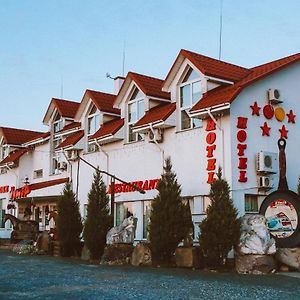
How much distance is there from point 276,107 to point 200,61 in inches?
130

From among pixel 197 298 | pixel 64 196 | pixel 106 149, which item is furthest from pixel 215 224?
pixel 106 149

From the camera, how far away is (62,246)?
22375 millimetres

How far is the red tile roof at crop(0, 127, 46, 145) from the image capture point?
34.5m

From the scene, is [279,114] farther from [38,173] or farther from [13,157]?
[13,157]

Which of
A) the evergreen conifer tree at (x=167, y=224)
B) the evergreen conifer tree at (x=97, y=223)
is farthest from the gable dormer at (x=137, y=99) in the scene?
the evergreen conifer tree at (x=167, y=224)

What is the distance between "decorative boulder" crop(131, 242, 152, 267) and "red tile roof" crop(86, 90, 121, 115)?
30.4ft

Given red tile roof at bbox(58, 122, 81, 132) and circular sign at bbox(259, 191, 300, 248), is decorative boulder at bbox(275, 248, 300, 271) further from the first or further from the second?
red tile roof at bbox(58, 122, 81, 132)

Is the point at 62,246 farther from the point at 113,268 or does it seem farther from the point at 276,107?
the point at 276,107

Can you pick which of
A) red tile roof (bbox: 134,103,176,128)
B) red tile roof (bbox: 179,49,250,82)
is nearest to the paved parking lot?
red tile roof (bbox: 134,103,176,128)

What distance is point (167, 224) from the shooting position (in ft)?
55.8

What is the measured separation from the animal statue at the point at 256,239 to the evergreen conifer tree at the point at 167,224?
6.85 ft

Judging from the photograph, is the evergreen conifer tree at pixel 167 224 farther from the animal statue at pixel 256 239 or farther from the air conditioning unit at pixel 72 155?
the air conditioning unit at pixel 72 155

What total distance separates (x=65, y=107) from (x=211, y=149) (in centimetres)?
1350

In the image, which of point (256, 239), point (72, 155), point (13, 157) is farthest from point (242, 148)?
point (13, 157)
